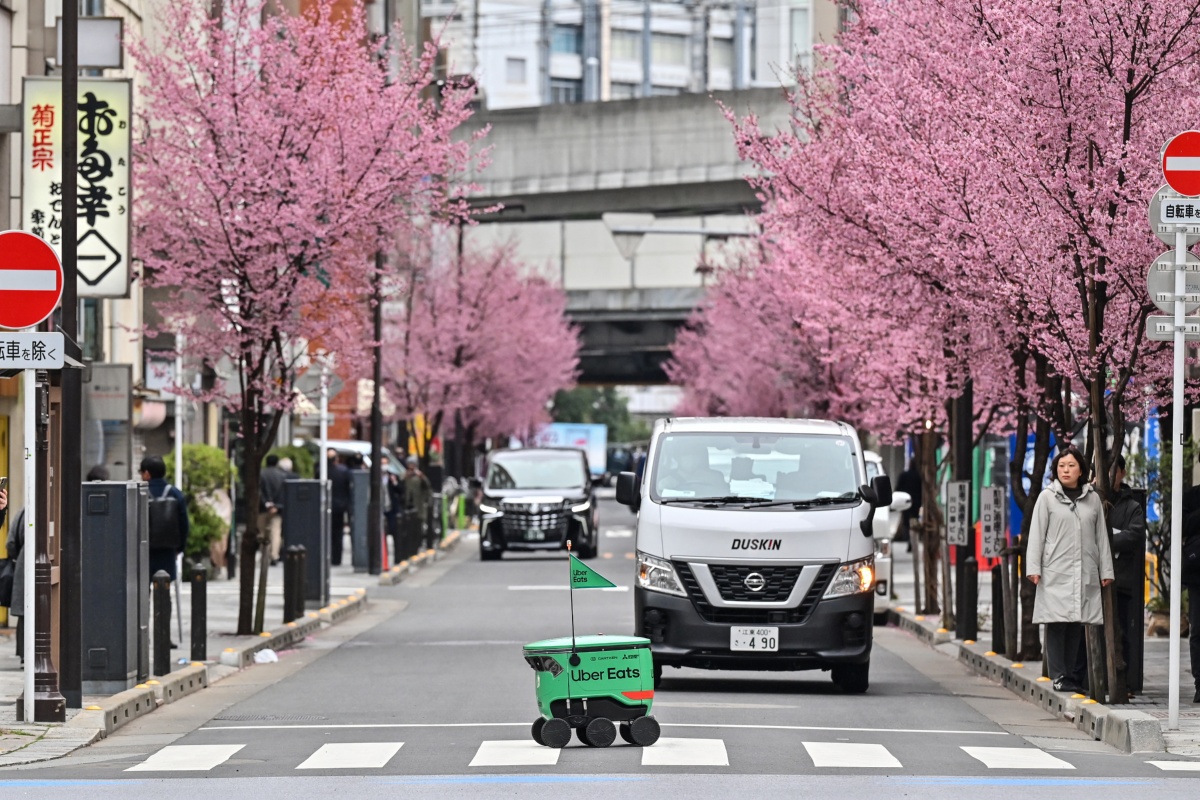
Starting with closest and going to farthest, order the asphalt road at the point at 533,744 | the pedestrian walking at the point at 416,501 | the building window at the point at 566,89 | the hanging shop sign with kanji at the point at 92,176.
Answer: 1. the asphalt road at the point at 533,744
2. the hanging shop sign with kanji at the point at 92,176
3. the pedestrian walking at the point at 416,501
4. the building window at the point at 566,89

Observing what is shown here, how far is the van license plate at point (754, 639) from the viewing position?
53.8 feet

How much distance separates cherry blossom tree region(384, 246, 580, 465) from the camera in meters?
56.7

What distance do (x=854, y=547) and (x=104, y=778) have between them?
7.00 metres

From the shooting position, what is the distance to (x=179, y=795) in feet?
34.6

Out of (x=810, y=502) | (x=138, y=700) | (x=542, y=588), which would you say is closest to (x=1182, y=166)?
(x=810, y=502)

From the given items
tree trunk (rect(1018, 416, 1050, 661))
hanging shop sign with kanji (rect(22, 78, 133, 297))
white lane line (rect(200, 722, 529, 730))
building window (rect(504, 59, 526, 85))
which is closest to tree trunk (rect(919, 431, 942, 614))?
tree trunk (rect(1018, 416, 1050, 661))

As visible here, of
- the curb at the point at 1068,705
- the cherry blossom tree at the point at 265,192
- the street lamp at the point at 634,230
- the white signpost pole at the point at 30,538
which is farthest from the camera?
the street lamp at the point at 634,230

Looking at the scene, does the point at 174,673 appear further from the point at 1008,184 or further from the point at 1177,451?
the point at 1177,451

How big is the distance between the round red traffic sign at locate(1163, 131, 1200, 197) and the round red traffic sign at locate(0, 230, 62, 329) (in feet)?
23.5

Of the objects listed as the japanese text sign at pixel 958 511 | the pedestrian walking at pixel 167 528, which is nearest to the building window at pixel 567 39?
the japanese text sign at pixel 958 511

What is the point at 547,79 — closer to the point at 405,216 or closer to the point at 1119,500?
the point at 405,216

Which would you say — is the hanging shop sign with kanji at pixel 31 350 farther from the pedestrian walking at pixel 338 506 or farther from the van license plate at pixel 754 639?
the pedestrian walking at pixel 338 506

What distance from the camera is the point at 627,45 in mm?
121000

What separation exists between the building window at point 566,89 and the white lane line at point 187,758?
107565 mm
